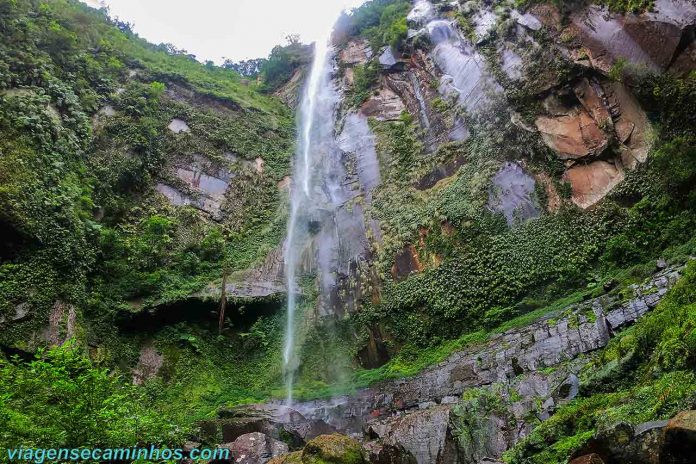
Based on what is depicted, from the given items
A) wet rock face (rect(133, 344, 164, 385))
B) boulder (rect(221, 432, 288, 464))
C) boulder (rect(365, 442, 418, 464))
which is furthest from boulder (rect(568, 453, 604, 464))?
wet rock face (rect(133, 344, 164, 385))

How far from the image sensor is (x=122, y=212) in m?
17.1

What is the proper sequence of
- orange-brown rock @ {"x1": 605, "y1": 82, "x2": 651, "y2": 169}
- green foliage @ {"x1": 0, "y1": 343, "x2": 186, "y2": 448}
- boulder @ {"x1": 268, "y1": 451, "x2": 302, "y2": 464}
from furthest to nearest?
orange-brown rock @ {"x1": 605, "y1": 82, "x2": 651, "y2": 169} → boulder @ {"x1": 268, "y1": 451, "x2": 302, "y2": 464} → green foliage @ {"x1": 0, "y1": 343, "x2": 186, "y2": 448}

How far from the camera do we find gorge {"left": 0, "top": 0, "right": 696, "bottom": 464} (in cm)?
671

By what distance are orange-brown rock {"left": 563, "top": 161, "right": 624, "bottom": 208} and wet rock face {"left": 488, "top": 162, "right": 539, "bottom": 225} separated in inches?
40.6

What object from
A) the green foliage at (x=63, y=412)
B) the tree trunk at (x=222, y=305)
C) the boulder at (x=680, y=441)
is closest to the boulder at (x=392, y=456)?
the green foliage at (x=63, y=412)

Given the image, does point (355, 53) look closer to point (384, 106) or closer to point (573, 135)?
point (384, 106)

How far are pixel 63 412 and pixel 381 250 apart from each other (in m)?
Answer: 11.4

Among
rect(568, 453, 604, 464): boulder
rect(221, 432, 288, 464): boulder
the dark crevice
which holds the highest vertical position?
the dark crevice

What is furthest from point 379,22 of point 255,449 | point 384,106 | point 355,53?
point 255,449

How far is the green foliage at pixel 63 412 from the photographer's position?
17.4 feet

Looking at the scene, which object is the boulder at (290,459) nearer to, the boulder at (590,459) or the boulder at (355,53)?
the boulder at (590,459)

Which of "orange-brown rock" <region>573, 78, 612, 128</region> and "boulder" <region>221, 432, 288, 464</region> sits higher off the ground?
"orange-brown rock" <region>573, 78, 612, 128</region>

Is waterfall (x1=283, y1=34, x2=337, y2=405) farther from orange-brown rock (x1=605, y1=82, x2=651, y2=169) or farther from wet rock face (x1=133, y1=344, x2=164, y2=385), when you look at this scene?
orange-brown rock (x1=605, y1=82, x2=651, y2=169)

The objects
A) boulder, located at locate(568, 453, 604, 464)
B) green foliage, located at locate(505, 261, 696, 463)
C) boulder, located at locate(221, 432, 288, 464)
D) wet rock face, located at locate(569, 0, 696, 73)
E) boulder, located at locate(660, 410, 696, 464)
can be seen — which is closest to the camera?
boulder, located at locate(660, 410, 696, 464)
